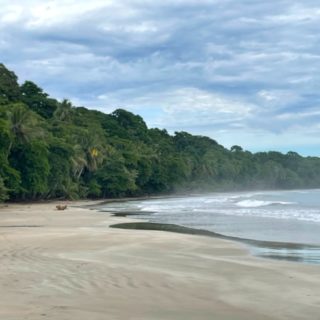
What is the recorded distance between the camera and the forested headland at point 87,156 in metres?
51.8

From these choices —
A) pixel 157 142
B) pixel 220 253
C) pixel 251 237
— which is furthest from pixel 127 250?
pixel 157 142

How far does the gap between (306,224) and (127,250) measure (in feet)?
41.1

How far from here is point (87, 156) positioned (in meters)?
72.1

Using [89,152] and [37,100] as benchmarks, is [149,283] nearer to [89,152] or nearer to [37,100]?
[89,152]

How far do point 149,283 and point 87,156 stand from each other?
207ft

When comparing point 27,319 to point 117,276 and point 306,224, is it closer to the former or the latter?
point 117,276

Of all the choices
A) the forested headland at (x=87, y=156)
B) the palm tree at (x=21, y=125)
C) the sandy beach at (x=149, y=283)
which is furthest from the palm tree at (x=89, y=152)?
the sandy beach at (x=149, y=283)

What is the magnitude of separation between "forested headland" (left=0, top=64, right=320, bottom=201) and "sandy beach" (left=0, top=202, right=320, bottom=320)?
2992cm

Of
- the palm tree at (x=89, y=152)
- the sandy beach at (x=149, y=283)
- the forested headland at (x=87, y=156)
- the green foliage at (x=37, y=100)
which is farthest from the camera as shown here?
the green foliage at (x=37, y=100)

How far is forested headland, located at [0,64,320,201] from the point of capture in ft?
170

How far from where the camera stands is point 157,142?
4638 inches

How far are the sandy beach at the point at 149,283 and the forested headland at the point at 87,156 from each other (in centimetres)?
2992

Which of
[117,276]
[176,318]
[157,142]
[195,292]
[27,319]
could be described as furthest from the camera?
[157,142]

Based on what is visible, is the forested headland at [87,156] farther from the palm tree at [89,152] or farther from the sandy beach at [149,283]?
the sandy beach at [149,283]
